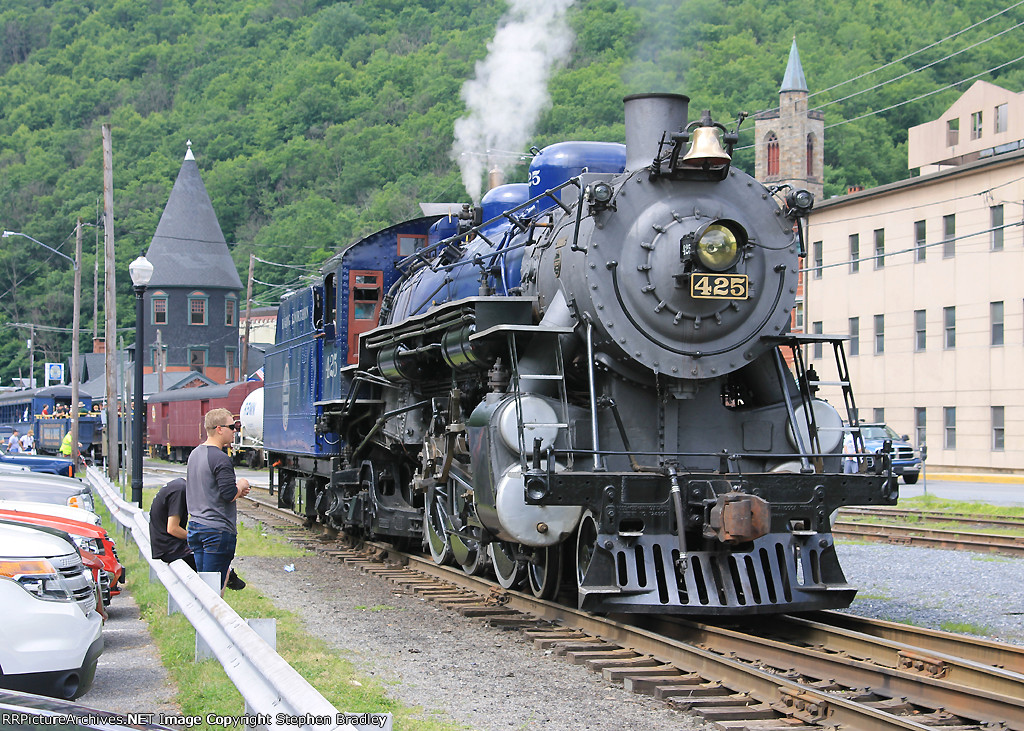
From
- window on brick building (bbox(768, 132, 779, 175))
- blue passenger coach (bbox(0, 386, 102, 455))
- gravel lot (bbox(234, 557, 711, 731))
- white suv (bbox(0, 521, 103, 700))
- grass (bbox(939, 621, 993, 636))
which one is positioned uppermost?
window on brick building (bbox(768, 132, 779, 175))

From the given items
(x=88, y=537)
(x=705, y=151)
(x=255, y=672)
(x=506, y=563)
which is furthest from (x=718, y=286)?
(x=88, y=537)

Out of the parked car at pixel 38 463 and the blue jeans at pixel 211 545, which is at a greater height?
the parked car at pixel 38 463

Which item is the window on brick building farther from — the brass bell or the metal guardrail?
the metal guardrail

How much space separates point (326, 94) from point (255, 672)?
9517 cm

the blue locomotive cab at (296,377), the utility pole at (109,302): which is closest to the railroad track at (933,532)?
the blue locomotive cab at (296,377)

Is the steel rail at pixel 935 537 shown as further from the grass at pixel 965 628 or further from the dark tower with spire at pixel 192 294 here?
the dark tower with spire at pixel 192 294

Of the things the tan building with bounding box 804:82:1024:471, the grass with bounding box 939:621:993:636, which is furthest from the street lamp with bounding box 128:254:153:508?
the tan building with bounding box 804:82:1024:471

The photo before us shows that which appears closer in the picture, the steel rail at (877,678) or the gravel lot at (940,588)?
the steel rail at (877,678)

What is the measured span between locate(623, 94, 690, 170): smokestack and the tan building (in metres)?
22.4

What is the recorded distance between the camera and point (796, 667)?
7129mm

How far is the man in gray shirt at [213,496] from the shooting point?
25.9 feet

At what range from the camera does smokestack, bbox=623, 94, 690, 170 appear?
368 inches

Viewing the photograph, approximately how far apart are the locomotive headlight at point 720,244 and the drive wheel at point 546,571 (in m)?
2.57

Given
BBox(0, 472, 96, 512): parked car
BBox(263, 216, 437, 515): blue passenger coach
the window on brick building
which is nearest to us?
BBox(0, 472, 96, 512): parked car
